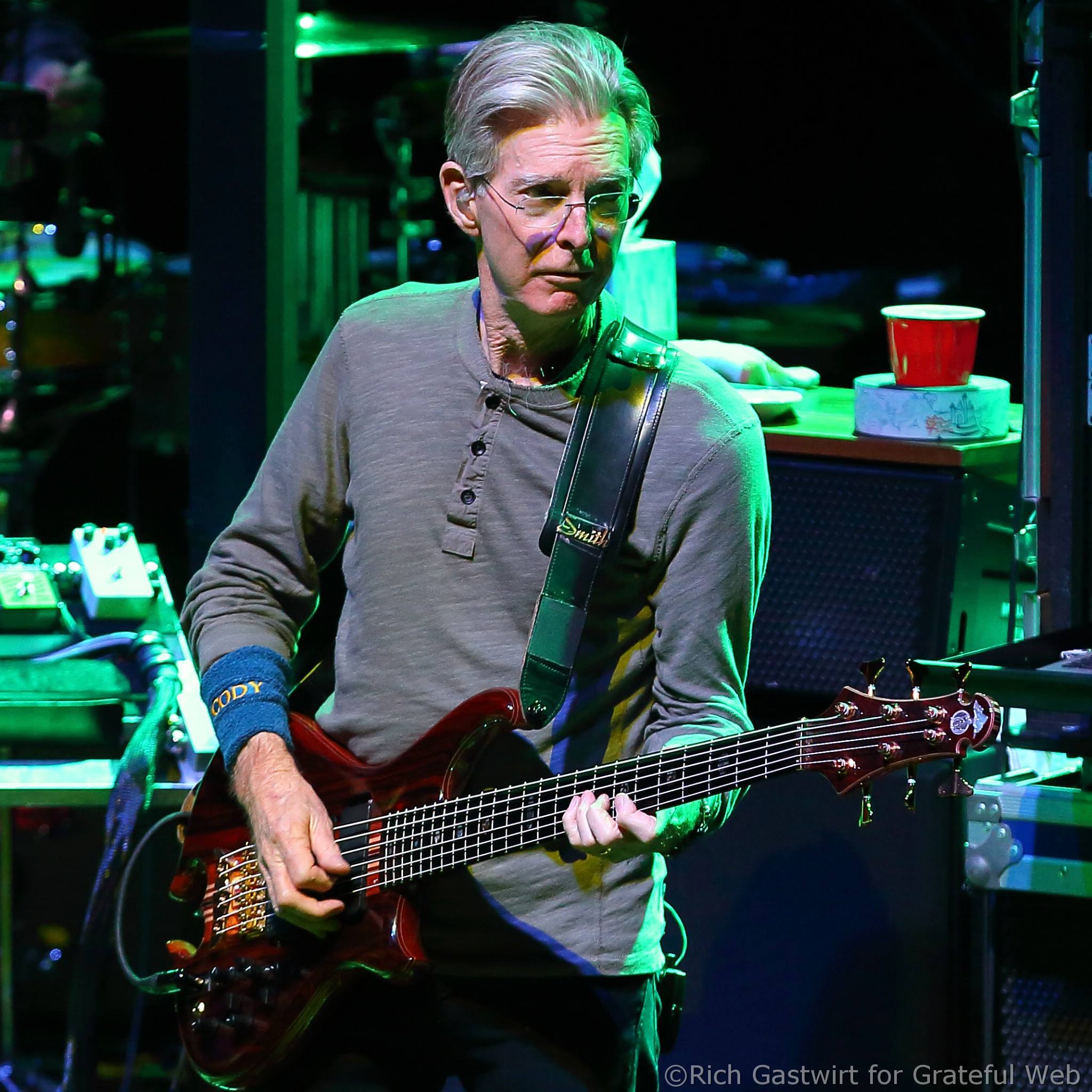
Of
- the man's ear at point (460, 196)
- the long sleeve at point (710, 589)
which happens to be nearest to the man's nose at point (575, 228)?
the man's ear at point (460, 196)

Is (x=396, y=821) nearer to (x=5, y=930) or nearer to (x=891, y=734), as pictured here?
(x=891, y=734)

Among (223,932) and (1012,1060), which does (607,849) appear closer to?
(223,932)

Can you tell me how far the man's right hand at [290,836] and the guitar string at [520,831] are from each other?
51mm

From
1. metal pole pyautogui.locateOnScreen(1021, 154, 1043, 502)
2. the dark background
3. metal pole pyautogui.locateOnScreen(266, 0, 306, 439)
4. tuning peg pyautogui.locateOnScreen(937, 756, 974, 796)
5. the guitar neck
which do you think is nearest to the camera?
tuning peg pyautogui.locateOnScreen(937, 756, 974, 796)

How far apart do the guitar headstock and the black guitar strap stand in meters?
0.26

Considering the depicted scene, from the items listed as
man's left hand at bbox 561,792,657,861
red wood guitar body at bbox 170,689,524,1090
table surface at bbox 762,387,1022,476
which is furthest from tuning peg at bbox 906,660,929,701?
table surface at bbox 762,387,1022,476

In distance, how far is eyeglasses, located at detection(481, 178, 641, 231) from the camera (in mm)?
1750

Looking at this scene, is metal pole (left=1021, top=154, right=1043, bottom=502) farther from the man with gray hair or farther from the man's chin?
the man's chin

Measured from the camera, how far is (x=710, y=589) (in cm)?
174

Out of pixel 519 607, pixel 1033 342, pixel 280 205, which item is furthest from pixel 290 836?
pixel 280 205

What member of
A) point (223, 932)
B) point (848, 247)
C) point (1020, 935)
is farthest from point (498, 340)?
point (848, 247)

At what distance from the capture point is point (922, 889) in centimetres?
260

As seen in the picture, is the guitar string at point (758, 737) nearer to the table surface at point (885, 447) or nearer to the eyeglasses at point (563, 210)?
the eyeglasses at point (563, 210)

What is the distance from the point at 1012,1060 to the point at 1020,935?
175mm
